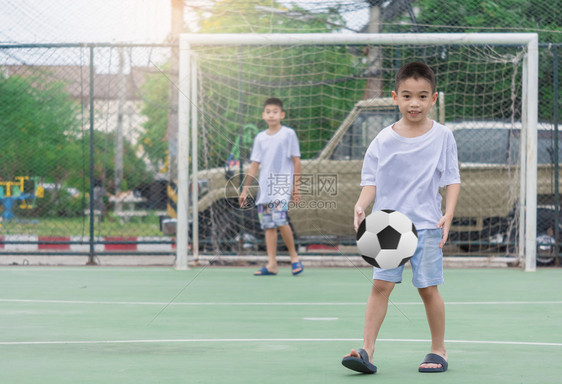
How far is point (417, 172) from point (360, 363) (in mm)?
940

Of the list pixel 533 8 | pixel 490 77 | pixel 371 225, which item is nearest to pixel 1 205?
pixel 490 77

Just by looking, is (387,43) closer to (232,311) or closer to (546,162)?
(546,162)

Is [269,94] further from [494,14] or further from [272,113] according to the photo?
[494,14]

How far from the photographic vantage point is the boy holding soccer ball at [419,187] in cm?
412

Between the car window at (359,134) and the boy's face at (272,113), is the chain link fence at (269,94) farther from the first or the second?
the boy's face at (272,113)

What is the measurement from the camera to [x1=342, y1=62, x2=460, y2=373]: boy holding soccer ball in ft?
13.5

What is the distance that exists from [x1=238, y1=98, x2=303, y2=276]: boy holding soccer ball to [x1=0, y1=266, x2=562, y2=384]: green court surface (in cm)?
64

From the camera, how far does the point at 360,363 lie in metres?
3.90

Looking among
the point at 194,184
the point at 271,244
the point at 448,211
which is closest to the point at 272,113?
the point at 271,244

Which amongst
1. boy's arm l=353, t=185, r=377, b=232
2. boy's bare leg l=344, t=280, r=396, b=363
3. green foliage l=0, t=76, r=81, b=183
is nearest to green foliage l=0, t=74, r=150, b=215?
green foliage l=0, t=76, r=81, b=183

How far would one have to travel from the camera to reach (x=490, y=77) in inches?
439

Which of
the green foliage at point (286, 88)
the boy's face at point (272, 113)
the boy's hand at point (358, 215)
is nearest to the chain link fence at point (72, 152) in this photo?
the green foliage at point (286, 88)

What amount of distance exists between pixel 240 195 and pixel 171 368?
17.6 ft

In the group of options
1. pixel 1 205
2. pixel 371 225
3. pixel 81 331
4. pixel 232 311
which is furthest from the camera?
pixel 1 205
